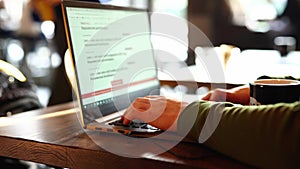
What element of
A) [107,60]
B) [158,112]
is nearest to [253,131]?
[158,112]

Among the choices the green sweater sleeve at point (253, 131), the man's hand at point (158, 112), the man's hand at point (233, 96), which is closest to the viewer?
the green sweater sleeve at point (253, 131)

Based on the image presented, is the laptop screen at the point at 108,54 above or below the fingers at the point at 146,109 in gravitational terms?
above

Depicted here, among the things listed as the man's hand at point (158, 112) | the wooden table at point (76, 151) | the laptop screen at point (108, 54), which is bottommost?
the wooden table at point (76, 151)

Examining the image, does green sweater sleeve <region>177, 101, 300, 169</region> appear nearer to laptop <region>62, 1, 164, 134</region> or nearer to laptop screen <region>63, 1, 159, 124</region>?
laptop <region>62, 1, 164, 134</region>

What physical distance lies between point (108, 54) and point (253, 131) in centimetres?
Result: 50

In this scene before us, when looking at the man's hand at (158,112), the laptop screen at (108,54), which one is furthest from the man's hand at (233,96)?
the laptop screen at (108,54)

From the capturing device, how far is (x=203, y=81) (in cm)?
120

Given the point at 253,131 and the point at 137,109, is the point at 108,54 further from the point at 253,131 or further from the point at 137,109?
the point at 253,131

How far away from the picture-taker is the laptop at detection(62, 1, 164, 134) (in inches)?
33.6

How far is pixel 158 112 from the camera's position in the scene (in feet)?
2.58

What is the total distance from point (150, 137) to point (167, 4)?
137 inches

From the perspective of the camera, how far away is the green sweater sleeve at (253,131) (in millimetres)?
564

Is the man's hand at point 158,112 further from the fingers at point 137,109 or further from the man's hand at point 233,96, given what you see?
the man's hand at point 233,96

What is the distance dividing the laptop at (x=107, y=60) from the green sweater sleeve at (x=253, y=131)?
0.53ft
